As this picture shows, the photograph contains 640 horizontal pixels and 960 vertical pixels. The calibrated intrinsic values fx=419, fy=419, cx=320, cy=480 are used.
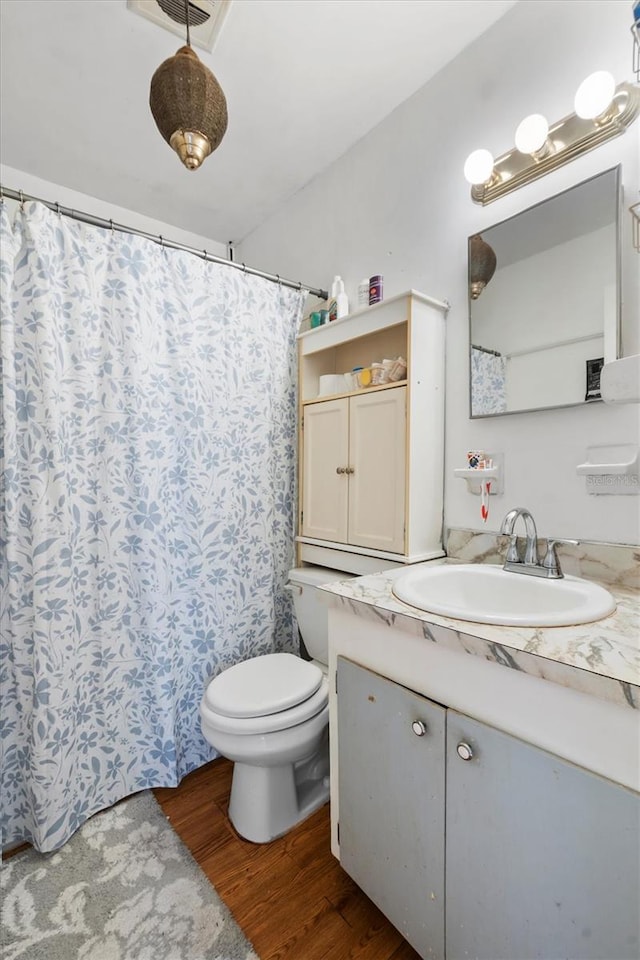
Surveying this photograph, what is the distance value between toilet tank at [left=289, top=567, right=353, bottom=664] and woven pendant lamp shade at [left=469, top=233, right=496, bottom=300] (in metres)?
1.09

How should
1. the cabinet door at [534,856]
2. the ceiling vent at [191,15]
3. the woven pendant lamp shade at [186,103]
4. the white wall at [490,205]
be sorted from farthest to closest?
1. the ceiling vent at [191,15]
2. the white wall at [490,205]
3. the woven pendant lamp shade at [186,103]
4. the cabinet door at [534,856]

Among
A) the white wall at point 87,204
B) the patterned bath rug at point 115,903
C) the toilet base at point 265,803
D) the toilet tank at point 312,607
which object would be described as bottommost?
the patterned bath rug at point 115,903

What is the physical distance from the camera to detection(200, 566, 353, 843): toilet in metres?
1.23

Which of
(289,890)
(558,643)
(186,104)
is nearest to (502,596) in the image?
(558,643)

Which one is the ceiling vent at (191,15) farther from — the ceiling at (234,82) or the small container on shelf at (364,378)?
the small container on shelf at (364,378)

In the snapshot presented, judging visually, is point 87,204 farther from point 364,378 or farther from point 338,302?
point 364,378

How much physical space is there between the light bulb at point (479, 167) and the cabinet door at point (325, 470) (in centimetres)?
78

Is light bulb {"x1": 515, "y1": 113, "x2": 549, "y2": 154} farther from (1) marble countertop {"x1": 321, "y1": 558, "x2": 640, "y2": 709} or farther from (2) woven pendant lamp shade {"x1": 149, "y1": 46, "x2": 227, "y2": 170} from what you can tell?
(1) marble countertop {"x1": 321, "y1": 558, "x2": 640, "y2": 709}

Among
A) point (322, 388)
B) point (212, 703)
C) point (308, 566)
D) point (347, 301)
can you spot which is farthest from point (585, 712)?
point (347, 301)

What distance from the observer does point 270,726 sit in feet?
3.99

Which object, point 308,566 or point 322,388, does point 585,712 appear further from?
point 322,388

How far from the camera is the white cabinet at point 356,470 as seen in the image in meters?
1.39

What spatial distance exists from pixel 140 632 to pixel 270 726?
0.56 m

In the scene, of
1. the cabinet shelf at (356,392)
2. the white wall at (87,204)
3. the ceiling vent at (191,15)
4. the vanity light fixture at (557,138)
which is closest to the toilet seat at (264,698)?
the cabinet shelf at (356,392)
